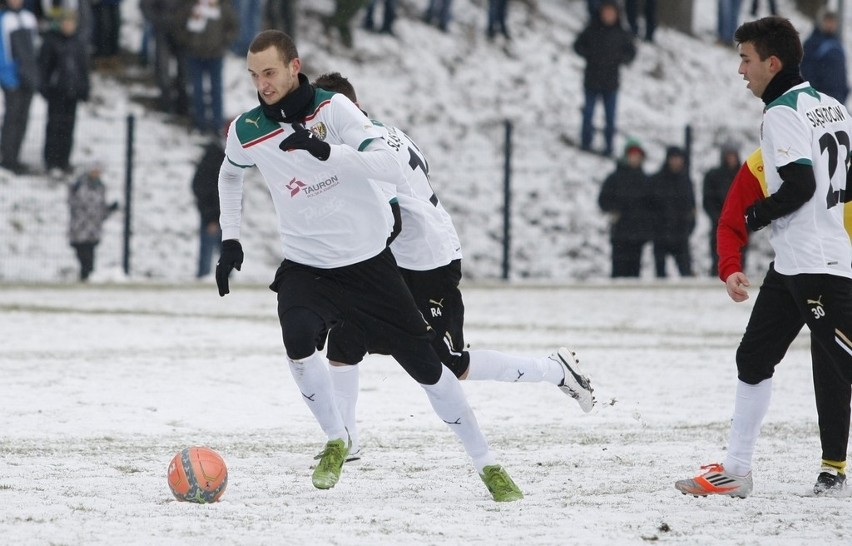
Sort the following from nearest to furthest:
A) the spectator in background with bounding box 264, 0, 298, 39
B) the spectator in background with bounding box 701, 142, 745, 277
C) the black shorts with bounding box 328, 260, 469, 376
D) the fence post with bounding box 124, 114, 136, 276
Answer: the black shorts with bounding box 328, 260, 469, 376 → the fence post with bounding box 124, 114, 136, 276 → the spectator in background with bounding box 701, 142, 745, 277 → the spectator in background with bounding box 264, 0, 298, 39

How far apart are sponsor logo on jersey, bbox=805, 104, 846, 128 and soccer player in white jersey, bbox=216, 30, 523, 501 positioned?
5.66ft

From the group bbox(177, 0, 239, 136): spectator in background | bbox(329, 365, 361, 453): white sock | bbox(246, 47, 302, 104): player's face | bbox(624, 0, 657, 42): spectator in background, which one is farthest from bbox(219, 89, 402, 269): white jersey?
bbox(624, 0, 657, 42): spectator in background

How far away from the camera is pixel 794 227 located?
6098 mm

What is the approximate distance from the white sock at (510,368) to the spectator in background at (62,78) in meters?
11.0

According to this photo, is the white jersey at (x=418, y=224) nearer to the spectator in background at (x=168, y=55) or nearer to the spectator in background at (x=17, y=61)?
the spectator in background at (x=17, y=61)

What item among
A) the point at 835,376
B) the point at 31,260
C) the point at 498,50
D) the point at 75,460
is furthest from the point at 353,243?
the point at 498,50

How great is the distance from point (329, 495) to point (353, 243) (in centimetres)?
110

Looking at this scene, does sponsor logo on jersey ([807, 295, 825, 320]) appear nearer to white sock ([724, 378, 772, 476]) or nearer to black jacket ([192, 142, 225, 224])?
white sock ([724, 378, 772, 476])

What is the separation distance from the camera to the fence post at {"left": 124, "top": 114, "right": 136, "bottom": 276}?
17.6 m

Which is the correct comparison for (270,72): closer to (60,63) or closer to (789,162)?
(789,162)

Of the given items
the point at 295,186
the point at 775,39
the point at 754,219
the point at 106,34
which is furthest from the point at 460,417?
the point at 106,34

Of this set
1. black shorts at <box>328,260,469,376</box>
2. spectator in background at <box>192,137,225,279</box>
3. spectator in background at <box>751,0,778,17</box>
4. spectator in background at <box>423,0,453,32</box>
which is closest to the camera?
black shorts at <box>328,260,469,376</box>

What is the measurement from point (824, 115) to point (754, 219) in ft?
1.71

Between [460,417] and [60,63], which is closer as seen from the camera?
[460,417]
